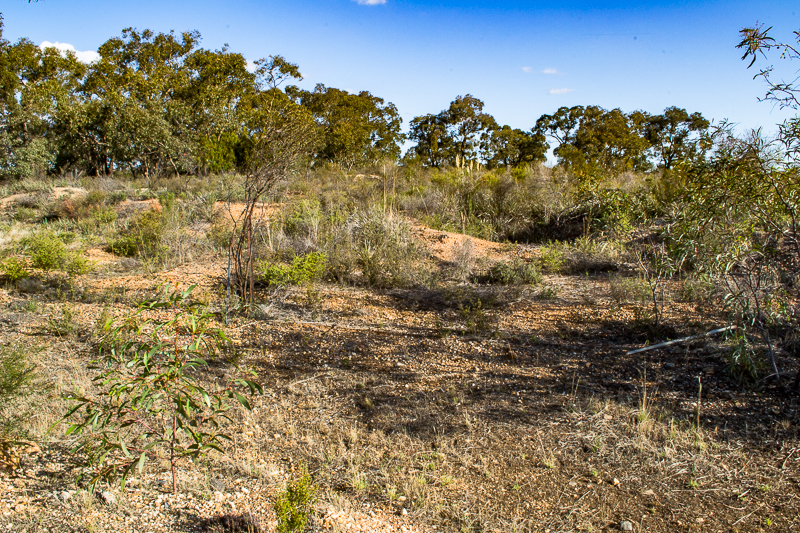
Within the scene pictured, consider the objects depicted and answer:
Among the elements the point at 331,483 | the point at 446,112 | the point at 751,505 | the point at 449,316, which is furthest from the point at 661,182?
the point at 446,112

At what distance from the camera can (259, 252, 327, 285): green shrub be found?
6.22 m

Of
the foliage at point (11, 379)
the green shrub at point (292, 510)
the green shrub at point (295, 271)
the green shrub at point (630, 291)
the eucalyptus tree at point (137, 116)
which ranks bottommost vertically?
the green shrub at point (292, 510)

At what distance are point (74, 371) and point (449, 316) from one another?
3531mm

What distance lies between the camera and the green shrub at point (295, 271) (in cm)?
622

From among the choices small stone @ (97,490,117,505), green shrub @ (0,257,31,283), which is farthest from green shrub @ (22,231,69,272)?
small stone @ (97,490,117,505)

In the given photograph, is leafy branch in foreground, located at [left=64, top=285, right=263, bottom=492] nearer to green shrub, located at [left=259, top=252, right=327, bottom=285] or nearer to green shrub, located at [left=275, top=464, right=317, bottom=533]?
green shrub, located at [left=275, top=464, right=317, bottom=533]

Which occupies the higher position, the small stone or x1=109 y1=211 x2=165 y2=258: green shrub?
x1=109 y1=211 x2=165 y2=258: green shrub

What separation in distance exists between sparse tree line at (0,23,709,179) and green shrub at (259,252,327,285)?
28.9 feet

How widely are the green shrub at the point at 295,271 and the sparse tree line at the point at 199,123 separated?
28.9 feet

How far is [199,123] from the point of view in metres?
21.1

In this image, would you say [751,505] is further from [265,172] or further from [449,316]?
[265,172]

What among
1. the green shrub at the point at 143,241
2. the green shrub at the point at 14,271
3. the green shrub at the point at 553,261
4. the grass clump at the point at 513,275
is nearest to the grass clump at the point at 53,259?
the green shrub at the point at 14,271

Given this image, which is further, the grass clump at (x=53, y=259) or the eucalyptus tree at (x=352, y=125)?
the eucalyptus tree at (x=352, y=125)

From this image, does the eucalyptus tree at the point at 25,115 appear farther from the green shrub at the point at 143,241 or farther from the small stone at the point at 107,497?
the small stone at the point at 107,497
